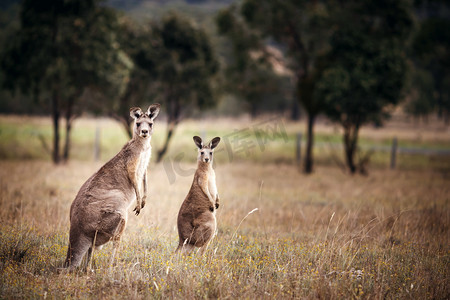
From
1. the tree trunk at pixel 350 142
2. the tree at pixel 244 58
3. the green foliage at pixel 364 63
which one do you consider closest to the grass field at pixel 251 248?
the tree trunk at pixel 350 142

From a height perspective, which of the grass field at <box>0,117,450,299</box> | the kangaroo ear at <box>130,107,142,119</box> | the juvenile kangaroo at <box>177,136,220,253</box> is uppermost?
the kangaroo ear at <box>130,107,142,119</box>

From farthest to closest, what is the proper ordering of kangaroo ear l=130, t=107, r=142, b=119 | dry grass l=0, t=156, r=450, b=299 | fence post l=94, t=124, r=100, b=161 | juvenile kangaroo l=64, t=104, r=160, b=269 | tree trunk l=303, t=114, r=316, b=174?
fence post l=94, t=124, r=100, b=161
tree trunk l=303, t=114, r=316, b=174
kangaroo ear l=130, t=107, r=142, b=119
juvenile kangaroo l=64, t=104, r=160, b=269
dry grass l=0, t=156, r=450, b=299

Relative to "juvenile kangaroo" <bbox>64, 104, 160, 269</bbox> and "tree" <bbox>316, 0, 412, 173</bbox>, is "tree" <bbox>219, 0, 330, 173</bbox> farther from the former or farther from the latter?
"juvenile kangaroo" <bbox>64, 104, 160, 269</bbox>

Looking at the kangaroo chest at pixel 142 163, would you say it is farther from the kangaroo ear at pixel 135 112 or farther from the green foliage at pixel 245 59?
the green foliage at pixel 245 59

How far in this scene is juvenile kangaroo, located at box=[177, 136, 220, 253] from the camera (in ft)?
16.0

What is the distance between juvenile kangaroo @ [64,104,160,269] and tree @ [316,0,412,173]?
1137 centimetres

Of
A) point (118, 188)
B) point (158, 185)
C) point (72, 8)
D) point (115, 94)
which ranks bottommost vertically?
point (158, 185)

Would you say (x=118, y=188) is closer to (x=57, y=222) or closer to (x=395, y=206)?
(x=57, y=222)

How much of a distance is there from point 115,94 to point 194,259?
12.0 meters

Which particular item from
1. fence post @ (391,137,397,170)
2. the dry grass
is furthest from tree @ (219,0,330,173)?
the dry grass

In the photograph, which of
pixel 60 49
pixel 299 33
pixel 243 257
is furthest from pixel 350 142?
A: pixel 60 49

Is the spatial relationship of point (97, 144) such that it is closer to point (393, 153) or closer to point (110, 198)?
point (110, 198)

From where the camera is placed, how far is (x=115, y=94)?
50.4 feet

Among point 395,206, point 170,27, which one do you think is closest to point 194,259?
point 395,206
